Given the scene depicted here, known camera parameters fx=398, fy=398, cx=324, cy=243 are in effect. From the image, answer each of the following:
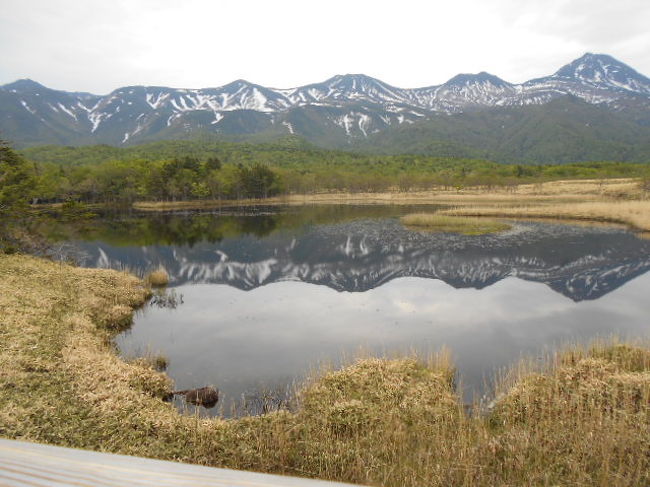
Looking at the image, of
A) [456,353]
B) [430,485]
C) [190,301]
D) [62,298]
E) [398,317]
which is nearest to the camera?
[430,485]

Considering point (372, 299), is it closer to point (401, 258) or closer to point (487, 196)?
point (401, 258)

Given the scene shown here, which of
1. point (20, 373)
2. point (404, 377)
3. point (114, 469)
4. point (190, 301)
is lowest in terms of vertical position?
point (190, 301)

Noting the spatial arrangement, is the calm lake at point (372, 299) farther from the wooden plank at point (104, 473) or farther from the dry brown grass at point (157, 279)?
the wooden plank at point (104, 473)

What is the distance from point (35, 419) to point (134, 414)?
2.57 meters

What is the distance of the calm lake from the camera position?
2181cm

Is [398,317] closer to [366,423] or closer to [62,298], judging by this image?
[366,423]

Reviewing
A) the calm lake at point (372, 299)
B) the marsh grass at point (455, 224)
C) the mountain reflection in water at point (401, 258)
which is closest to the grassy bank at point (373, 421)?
the calm lake at point (372, 299)

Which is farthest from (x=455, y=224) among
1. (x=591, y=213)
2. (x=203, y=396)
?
(x=203, y=396)

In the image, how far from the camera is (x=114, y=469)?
7.82ft

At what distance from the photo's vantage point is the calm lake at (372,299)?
21812 mm

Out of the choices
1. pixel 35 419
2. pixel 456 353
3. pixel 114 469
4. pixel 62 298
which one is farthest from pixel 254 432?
pixel 62 298

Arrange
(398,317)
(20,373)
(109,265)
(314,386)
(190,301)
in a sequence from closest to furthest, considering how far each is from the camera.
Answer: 1. (20,373)
2. (314,386)
3. (398,317)
4. (190,301)
5. (109,265)

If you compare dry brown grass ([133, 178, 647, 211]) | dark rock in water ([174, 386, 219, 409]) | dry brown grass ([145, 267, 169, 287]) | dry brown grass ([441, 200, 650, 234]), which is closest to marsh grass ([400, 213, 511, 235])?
dry brown grass ([441, 200, 650, 234])

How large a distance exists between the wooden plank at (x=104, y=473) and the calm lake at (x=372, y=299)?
1240 centimetres
